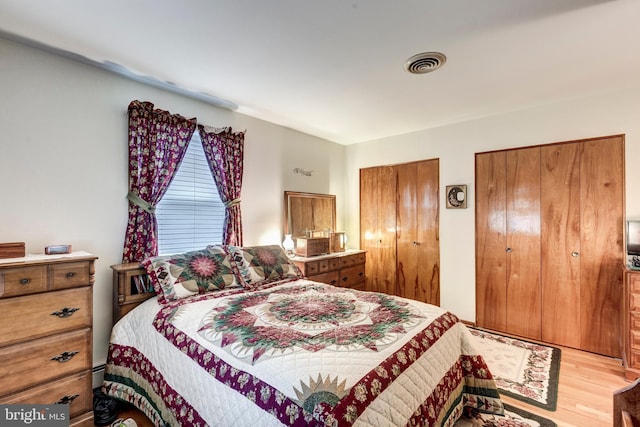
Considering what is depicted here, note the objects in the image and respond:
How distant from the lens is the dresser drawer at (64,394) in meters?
1.56

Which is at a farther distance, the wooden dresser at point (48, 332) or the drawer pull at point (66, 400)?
the drawer pull at point (66, 400)

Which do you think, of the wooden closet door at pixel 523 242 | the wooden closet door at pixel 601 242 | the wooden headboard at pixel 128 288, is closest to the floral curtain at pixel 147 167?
the wooden headboard at pixel 128 288

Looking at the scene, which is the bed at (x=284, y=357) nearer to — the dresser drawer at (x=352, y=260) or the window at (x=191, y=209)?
the window at (x=191, y=209)

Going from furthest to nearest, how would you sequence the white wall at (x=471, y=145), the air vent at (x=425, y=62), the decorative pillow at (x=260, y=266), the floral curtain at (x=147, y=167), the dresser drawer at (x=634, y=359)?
the white wall at (x=471, y=145) < the decorative pillow at (x=260, y=266) < the floral curtain at (x=147, y=167) < the dresser drawer at (x=634, y=359) < the air vent at (x=425, y=62)

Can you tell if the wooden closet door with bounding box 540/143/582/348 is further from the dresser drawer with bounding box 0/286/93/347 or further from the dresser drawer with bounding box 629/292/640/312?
the dresser drawer with bounding box 0/286/93/347

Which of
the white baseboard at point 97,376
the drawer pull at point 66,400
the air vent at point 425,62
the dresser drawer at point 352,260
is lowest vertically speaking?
the white baseboard at point 97,376

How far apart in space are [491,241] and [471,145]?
1.18 m

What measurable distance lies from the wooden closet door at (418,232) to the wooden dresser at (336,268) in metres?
0.60

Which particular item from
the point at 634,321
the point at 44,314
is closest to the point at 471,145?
the point at 634,321

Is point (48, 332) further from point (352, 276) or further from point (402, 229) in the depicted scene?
point (402, 229)

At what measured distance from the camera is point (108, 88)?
7.51 feet

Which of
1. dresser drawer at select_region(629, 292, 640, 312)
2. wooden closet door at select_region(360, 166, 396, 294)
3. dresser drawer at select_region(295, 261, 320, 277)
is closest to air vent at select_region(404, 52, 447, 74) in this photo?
wooden closet door at select_region(360, 166, 396, 294)

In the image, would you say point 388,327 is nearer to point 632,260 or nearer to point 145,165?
point 145,165

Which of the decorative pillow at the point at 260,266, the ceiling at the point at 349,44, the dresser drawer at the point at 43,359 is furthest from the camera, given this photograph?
the decorative pillow at the point at 260,266
